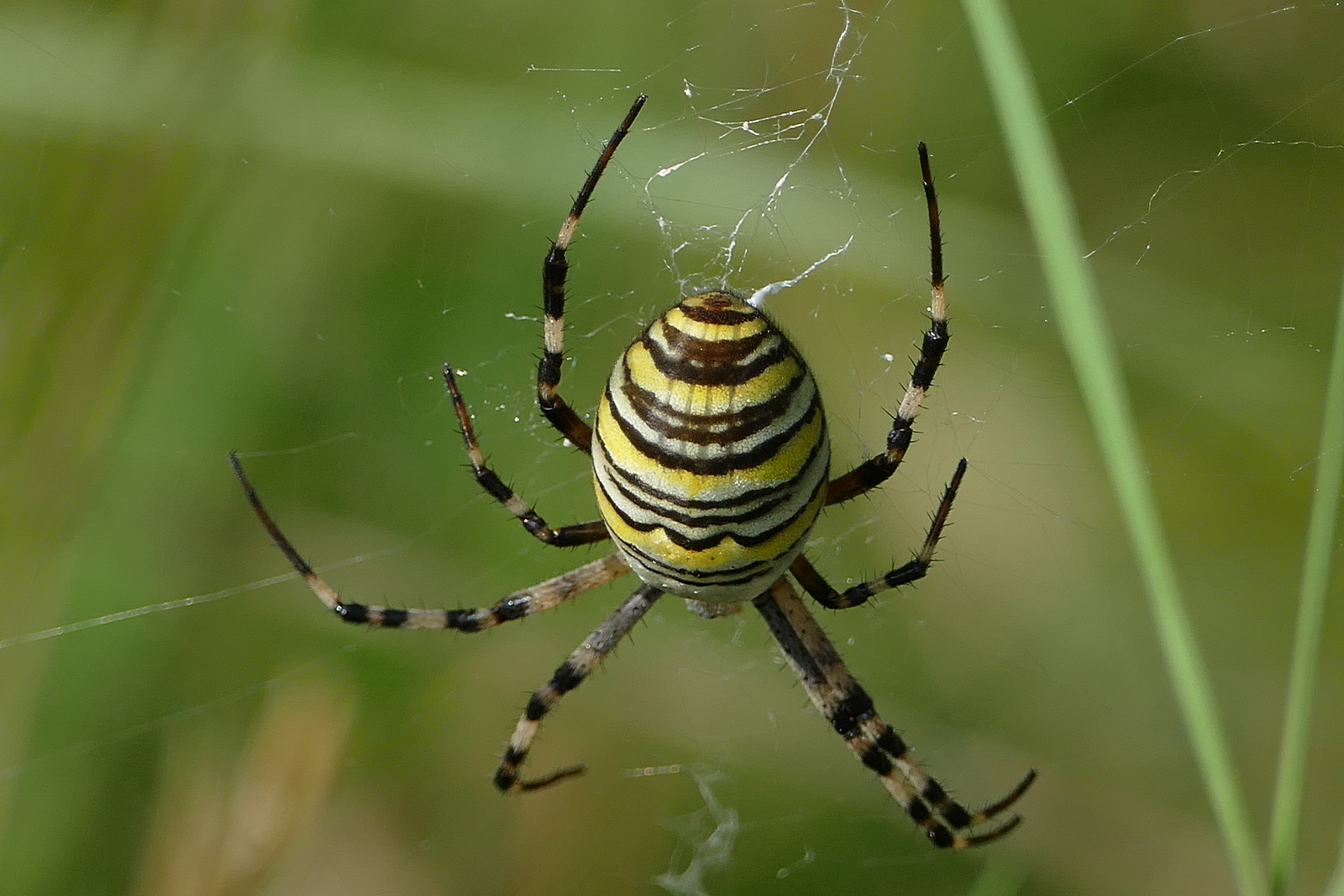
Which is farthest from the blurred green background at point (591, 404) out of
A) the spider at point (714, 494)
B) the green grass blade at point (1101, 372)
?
the green grass blade at point (1101, 372)

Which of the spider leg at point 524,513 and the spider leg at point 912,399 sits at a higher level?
the spider leg at point 912,399

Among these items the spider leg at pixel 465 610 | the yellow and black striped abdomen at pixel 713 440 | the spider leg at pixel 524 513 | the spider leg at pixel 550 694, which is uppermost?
the yellow and black striped abdomen at pixel 713 440

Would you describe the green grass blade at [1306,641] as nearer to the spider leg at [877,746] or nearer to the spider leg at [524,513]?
the spider leg at [877,746]

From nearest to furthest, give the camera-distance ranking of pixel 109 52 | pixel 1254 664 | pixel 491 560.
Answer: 1. pixel 109 52
2. pixel 1254 664
3. pixel 491 560

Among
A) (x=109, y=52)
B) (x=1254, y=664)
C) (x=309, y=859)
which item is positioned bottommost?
(x=309, y=859)

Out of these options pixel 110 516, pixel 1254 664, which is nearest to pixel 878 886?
pixel 1254 664

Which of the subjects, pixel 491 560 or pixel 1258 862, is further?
pixel 491 560

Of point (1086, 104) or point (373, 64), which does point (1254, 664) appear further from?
point (373, 64)
